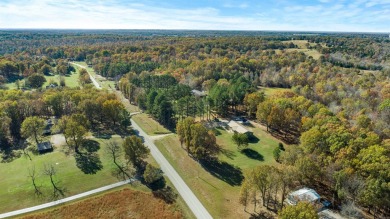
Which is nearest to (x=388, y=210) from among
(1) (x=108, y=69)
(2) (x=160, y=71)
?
(2) (x=160, y=71)

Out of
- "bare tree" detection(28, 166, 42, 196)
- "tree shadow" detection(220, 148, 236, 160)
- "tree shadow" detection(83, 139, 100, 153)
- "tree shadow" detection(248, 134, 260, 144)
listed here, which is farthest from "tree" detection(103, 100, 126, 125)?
"tree shadow" detection(248, 134, 260, 144)

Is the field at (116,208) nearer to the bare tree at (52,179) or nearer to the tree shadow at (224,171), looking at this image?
the bare tree at (52,179)

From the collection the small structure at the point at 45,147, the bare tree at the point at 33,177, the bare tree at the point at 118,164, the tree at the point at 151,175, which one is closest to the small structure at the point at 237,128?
the tree at the point at 151,175

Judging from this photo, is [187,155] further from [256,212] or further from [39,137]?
[39,137]

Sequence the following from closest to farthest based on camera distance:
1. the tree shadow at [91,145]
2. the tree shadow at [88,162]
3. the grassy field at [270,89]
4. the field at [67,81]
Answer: the tree shadow at [88,162] < the tree shadow at [91,145] < the grassy field at [270,89] < the field at [67,81]

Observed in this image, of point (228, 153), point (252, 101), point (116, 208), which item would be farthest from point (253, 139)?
point (116, 208)

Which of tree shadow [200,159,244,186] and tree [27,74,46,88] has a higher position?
tree [27,74,46,88]

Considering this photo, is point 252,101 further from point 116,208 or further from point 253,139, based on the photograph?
point 116,208

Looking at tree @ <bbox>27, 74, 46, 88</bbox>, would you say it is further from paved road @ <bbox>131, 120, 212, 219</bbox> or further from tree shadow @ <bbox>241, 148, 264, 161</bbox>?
tree shadow @ <bbox>241, 148, 264, 161</bbox>
